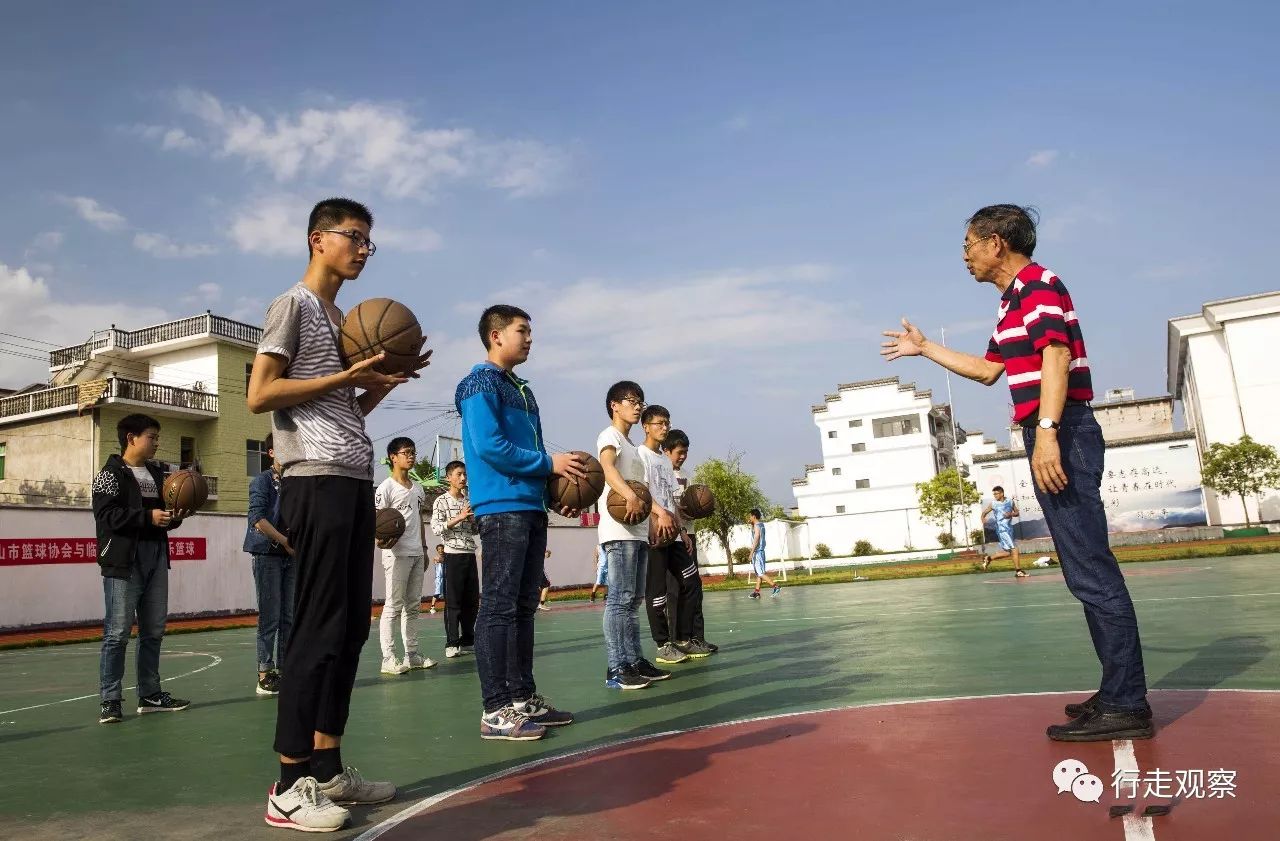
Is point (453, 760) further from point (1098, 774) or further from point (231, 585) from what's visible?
point (231, 585)

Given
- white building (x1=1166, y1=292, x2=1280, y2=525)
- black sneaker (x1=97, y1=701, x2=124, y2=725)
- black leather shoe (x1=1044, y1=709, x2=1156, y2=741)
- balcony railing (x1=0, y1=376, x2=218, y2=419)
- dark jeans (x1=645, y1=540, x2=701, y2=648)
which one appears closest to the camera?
black leather shoe (x1=1044, y1=709, x2=1156, y2=741)

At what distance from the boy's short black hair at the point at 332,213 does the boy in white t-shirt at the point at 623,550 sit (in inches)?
113

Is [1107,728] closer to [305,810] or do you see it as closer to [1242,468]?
[305,810]

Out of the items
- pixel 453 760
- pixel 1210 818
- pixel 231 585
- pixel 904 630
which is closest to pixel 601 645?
pixel 904 630

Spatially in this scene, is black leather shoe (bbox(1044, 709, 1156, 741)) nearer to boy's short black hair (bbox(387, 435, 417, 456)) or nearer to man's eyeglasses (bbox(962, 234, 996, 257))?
man's eyeglasses (bbox(962, 234, 996, 257))

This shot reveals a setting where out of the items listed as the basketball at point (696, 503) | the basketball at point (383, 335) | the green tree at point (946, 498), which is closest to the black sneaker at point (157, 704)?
the basketball at point (383, 335)

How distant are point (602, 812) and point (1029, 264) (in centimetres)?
312

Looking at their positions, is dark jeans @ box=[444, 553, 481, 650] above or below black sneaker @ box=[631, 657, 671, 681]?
above

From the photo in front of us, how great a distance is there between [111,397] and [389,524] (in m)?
31.7

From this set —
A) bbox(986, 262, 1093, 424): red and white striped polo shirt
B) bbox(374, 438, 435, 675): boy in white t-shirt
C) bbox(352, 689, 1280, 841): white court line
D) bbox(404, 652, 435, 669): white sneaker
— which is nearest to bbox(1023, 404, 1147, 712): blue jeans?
bbox(986, 262, 1093, 424): red and white striped polo shirt

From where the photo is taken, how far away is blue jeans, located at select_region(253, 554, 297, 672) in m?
7.22

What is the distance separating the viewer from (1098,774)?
10.1 feet

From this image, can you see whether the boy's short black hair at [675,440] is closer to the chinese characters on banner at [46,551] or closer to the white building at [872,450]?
the chinese characters on banner at [46,551]

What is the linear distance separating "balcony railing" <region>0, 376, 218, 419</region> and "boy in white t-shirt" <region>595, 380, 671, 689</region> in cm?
3421
